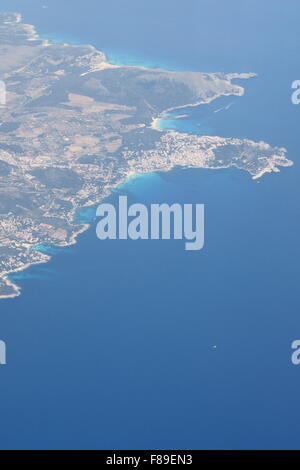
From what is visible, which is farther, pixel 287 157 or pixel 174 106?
pixel 174 106

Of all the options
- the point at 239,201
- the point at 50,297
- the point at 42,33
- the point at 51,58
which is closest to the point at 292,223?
the point at 239,201

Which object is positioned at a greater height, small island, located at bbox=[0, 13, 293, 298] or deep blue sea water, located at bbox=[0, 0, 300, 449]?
small island, located at bbox=[0, 13, 293, 298]

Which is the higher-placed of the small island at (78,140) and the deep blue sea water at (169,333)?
the small island at (78,140)

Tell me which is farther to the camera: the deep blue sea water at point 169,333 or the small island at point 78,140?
Answer: the small island at point 78,140

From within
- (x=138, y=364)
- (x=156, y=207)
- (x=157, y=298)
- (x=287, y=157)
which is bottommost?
(x=138, y=364)

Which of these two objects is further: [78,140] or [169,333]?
[78,140]

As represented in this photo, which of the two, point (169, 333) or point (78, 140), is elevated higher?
point (78, 140)

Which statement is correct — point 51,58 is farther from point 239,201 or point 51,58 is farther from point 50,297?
point 50,297

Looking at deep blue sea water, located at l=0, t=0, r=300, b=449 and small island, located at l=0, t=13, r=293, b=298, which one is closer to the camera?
deep blue sea water, located at l=0, t=0, r=300, b=449
